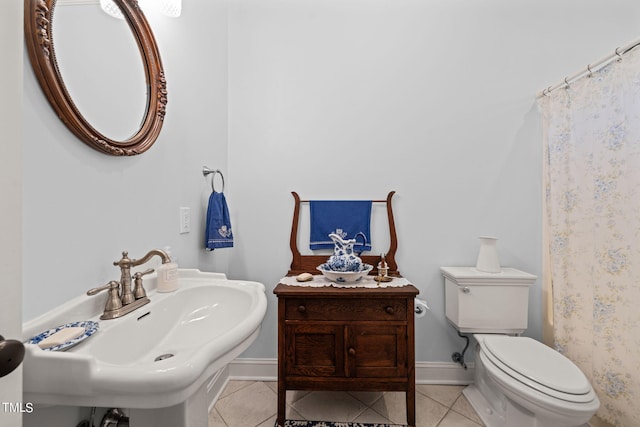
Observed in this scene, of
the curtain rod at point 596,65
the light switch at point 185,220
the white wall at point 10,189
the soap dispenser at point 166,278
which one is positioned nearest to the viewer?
the white wall at point 10,189

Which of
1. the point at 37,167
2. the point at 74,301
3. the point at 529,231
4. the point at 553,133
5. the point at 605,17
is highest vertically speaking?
the point at 605,17

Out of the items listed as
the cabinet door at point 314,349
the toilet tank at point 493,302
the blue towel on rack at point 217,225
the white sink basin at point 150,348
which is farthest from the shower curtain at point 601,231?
the blue towel on rack at point 217,225

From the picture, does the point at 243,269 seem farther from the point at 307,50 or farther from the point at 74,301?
the point at 307,50

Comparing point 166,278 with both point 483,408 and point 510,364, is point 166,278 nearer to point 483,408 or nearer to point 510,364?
point 510,364

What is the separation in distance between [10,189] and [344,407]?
169 centimetres

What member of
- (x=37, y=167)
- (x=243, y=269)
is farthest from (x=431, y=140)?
(x=37, y=167)

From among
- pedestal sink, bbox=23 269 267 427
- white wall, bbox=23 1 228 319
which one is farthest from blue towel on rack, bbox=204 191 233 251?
pedestal sink, bbox=23 269 267 427

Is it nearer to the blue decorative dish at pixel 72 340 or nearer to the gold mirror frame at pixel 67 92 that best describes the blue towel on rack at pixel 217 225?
the gold mirror frame at pixel 67 92

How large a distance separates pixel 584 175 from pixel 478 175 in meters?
0.50

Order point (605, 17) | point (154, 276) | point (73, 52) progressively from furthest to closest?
point (605, 17) → point (154, 276) → point (73, 52)

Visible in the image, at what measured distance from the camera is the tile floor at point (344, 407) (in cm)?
143

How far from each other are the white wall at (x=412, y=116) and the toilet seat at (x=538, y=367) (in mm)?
450

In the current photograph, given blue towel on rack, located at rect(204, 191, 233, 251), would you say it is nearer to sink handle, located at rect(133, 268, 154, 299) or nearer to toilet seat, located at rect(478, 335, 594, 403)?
sink handle, located at rect(133, 268, 154, 299)

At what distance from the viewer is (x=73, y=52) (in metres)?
0.78
